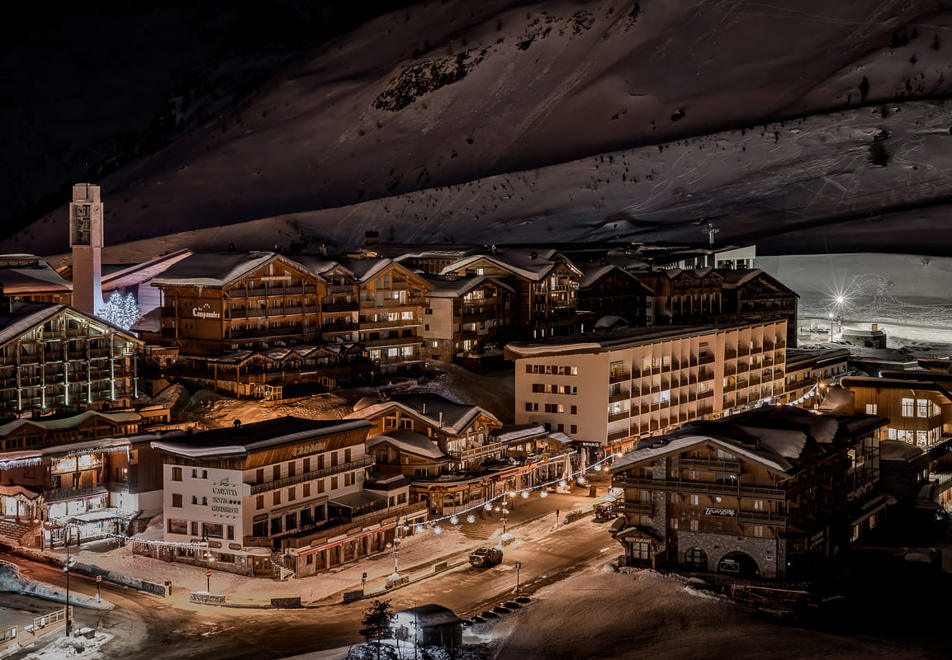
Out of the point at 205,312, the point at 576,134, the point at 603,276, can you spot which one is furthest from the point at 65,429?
the point at 576,134

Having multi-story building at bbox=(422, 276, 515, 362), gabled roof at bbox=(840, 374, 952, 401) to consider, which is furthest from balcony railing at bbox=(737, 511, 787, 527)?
multi-story building at bbox=(422, 276, 515, 362)

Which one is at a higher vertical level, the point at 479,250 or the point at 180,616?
the point at 479,250

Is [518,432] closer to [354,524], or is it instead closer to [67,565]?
[354,524]

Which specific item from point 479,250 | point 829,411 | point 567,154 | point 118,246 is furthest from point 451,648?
point 567,154

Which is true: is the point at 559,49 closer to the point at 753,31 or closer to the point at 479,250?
the point at 753,31

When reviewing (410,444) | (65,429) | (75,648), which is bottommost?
(75,648)

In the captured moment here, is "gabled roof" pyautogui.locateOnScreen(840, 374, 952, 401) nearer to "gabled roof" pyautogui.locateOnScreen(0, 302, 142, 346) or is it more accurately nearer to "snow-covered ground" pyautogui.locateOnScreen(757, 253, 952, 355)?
"snow-covered ground" pyautogui.locateOnScreen(757, 253, 952, 355)

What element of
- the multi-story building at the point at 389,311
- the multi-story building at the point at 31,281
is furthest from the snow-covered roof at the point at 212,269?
the multi-story building at the point at 389,311
